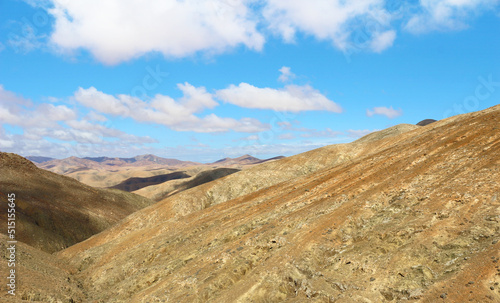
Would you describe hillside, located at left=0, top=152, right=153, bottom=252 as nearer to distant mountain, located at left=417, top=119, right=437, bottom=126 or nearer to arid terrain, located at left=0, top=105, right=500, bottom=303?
arid terrain, located at left=0, top=105, right=500, bottom=303

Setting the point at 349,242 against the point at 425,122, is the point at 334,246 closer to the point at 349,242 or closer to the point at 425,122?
the point at 349,242

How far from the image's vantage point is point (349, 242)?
1962 cm

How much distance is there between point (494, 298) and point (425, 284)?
2.64m


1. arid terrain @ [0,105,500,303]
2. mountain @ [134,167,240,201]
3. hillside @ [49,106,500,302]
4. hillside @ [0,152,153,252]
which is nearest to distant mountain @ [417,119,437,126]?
mountain @ [134,167,240,201]

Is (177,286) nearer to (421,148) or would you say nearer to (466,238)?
(466,238)

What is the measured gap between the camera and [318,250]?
19.7 m

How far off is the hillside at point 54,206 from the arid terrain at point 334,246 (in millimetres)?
14403

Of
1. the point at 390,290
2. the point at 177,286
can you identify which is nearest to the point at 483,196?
the point at 390,290

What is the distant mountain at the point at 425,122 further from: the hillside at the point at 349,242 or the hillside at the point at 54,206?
the hillside at the point at 54,206

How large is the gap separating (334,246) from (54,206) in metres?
64.7

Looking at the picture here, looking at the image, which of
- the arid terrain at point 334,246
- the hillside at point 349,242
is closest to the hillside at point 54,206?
the arid terrain at point 334,246

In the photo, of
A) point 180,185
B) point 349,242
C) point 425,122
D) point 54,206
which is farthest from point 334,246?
point 425,122

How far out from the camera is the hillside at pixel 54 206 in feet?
165

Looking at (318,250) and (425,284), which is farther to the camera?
(318,250)
